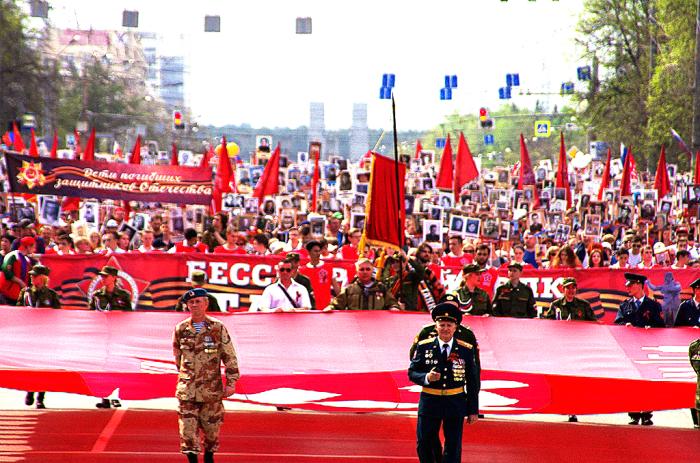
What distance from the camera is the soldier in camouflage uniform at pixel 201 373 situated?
38.5ft

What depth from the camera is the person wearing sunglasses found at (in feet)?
49.7

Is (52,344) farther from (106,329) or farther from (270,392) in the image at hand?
(270,392)

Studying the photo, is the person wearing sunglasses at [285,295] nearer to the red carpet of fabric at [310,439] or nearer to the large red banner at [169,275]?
the red carpet of fabric at [310,439]

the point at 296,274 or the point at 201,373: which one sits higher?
the point at 296,274

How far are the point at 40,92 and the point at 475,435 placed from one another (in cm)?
6281

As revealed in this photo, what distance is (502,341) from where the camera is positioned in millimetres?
14172

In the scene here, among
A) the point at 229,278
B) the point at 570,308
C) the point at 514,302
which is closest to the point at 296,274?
the point at 514,302

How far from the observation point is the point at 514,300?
16.2 m

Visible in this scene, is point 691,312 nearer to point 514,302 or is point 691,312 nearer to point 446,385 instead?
point 514,302

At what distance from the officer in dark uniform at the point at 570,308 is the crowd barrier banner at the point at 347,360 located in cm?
118

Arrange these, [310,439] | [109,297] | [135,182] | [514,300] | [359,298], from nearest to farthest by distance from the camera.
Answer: [310,439] < [359,298] < [109,297] < [514,300] < [135,182]

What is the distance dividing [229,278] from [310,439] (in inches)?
224

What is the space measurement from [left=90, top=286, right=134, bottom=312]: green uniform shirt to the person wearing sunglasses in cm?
146

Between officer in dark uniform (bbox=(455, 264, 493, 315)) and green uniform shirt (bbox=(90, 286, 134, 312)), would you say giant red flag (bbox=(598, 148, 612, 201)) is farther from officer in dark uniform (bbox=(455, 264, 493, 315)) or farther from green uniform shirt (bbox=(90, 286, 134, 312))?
green uniform shirt (bbox=(90, 286, 134, 312))
